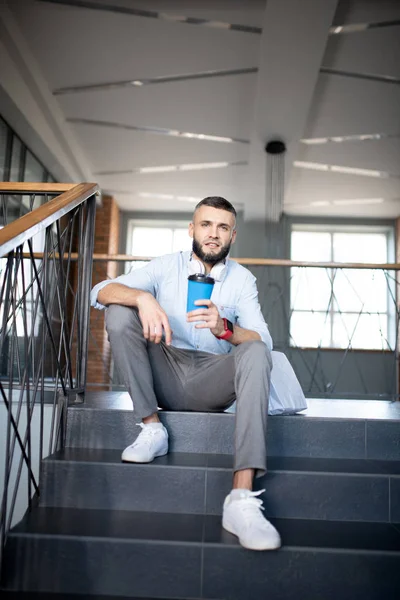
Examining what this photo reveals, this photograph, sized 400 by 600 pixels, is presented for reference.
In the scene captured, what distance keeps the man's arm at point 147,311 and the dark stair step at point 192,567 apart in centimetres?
57

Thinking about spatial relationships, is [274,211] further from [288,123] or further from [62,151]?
[62,151]

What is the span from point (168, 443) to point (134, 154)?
17.1 feet

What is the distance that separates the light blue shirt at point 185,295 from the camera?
193 cm

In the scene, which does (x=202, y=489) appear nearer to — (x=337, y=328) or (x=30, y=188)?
(x=30, y=188)

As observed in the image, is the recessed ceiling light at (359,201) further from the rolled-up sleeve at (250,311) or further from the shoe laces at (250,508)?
the shoe laces at (250,508)

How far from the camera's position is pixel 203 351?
1923 mm

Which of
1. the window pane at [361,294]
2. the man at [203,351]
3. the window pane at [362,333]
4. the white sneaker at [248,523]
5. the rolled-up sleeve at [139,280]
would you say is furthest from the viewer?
the window pane at [361,294]

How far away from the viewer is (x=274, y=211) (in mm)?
7430

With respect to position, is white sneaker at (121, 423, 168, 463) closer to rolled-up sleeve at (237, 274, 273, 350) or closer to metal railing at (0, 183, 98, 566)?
metal railing at (0, 183, 98, 566)

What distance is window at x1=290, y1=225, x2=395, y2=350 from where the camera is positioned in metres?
8.54

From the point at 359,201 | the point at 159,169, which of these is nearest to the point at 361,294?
the point at 359,201

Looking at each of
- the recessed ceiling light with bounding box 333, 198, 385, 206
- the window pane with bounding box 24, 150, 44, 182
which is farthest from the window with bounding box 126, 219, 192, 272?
the window pane with bounding box 24, 150, 44, 182

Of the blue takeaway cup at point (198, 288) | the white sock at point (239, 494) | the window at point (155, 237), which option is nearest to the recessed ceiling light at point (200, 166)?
the window at point (155, 237)

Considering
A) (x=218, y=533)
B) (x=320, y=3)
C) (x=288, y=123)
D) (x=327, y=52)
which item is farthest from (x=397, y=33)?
(x=218, y=533)
